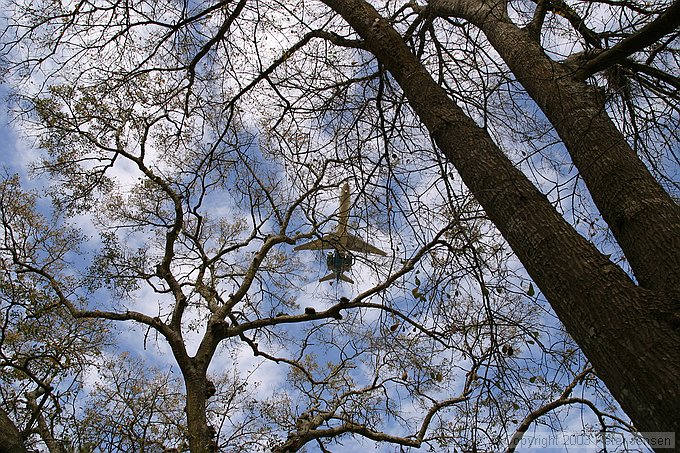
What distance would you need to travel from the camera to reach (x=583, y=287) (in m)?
1.81

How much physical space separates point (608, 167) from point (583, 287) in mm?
793

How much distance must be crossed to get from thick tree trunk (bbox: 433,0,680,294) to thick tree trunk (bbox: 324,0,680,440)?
185 millimetres

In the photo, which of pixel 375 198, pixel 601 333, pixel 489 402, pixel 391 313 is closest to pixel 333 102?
pixel 375 198

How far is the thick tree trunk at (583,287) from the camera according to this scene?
1.54 meters

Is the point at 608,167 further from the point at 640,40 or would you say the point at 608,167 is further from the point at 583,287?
the point at 583,287

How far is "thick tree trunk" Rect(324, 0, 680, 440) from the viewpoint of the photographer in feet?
5.04

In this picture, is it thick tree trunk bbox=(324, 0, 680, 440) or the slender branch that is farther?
the slender branch

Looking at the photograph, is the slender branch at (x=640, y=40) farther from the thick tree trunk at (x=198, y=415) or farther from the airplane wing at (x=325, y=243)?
the thick tree trunk at (x=198, y=415)

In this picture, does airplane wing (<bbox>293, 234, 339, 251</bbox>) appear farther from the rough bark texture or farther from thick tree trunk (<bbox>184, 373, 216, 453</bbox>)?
the rough bark texture

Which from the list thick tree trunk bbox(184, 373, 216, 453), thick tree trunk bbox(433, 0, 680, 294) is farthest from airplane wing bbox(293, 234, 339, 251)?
thick tree trunk bbox(433, 0, 680, 294)

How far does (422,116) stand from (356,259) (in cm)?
533

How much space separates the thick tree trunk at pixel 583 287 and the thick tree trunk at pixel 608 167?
185 mm

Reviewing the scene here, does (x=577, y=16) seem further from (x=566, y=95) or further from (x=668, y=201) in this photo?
(x=668, y=201)

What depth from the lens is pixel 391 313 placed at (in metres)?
4.29
